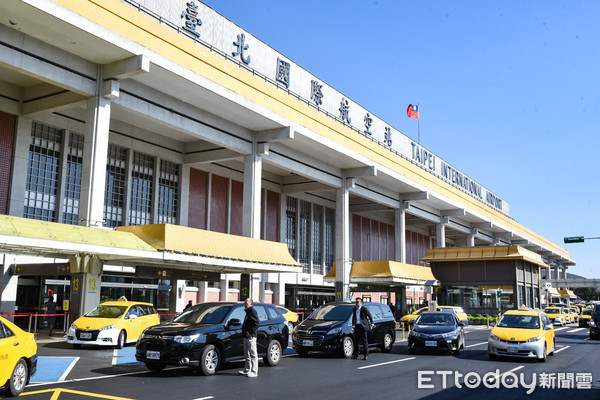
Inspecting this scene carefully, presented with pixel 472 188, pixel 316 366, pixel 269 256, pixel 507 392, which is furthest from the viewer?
pixel 472 188

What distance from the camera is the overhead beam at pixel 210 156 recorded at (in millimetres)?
31250

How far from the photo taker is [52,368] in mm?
13484

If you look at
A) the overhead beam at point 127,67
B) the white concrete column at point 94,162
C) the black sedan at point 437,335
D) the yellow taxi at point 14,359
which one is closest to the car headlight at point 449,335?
the black sedan at point 437,335

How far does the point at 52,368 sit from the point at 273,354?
5.51m

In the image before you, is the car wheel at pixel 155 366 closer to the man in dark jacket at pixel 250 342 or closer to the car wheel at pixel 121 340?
the man in dark jacket at pixel 250 342

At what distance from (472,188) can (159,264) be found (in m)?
49.5

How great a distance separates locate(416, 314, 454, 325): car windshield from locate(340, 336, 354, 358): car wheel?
345 centimetres

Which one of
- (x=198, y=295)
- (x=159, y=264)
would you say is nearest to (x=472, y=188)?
(x=198, y=295)

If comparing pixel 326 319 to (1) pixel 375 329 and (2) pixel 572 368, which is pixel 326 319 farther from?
(2) pixel 572 368

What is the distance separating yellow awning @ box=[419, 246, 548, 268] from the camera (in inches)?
1710

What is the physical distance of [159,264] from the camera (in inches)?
971

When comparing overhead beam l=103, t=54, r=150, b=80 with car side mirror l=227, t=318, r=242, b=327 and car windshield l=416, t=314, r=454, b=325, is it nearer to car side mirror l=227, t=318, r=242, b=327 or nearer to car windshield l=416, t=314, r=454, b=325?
car side mirror l=227, t=318, r=242, b=327

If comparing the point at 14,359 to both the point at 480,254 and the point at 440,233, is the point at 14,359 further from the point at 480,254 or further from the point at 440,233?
the point at 440,233

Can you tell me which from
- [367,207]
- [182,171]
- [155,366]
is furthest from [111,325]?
[367,207]
